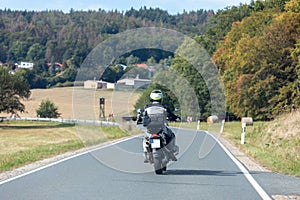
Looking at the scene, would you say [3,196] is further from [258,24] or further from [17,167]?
[258,24]

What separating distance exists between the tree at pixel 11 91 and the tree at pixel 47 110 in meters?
22.3

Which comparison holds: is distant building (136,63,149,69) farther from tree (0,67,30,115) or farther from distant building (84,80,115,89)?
tree (0,67,30,115)

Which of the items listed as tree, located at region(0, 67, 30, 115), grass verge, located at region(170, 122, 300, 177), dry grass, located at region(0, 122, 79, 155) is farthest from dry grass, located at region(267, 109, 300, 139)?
tree, located at region(0, 67, 30, 115)

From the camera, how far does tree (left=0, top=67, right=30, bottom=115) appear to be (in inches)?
2911

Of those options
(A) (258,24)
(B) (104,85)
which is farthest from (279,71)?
(B) (104,85)

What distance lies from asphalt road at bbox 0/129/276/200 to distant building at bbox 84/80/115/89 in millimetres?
6919

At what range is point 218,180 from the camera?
1191 cm

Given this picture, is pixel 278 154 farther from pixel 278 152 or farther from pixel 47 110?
pixel 47 110

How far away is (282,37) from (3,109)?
3670cm

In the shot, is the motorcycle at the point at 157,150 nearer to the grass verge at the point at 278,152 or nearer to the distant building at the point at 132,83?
the grass verge at the point at 278,152

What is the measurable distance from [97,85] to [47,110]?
78.7 m

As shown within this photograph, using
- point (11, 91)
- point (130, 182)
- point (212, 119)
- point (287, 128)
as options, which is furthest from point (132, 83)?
point (11, 91)

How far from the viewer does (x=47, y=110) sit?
101188 mm

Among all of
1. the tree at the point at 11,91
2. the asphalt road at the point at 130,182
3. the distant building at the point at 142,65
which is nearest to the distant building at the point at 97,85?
the distant building at the point at 142,65
